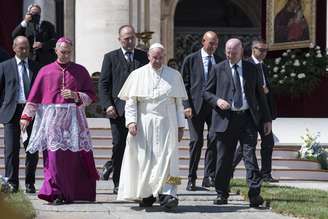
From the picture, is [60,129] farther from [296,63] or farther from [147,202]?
[296,63]

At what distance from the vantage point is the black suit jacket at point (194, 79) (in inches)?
381

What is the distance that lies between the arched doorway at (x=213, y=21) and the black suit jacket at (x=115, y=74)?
1885 centimetres

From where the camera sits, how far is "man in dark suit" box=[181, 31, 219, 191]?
9.66m

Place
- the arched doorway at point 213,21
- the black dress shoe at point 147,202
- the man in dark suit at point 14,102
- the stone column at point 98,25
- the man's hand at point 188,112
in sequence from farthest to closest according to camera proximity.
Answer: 1. the arched doorway at point 213,21
2. the stone column at point 98,25
3. the man's hand at point 188,112
4. the man in dark suit at point 14,102
5. the black dress shoe at point 147,202

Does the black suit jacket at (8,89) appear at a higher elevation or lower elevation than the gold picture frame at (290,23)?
lower

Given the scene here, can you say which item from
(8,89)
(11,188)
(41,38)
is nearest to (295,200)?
(11,188)

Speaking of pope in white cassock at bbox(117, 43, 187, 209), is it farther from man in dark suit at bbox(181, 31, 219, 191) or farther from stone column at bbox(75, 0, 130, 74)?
stone column at bbox(75, 0, 130, 74)

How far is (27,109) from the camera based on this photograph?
8.03 m

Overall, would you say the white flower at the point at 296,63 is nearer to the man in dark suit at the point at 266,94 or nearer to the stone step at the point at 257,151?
the stone step at the point at 257,151

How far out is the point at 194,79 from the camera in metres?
9.77

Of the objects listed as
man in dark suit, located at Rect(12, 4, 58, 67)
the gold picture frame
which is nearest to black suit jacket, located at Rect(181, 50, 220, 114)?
man in dark suit, located at Rect(12, 4, 58, 67)

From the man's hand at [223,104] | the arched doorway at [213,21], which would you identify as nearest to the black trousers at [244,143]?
the man's hand at [223,104]

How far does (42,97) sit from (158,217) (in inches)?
71.3

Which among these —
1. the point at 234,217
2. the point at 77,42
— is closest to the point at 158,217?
the point at 234,217
